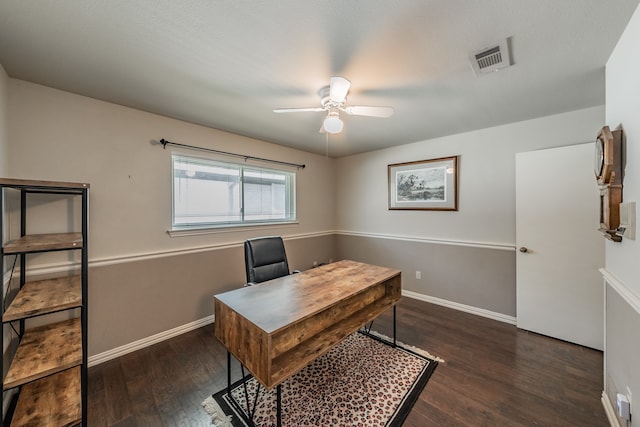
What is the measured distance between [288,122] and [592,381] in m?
3.57

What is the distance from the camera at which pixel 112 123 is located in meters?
2.25

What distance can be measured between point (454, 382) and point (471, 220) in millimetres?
2012

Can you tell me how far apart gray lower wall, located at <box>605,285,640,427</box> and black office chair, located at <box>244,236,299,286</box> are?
221cm

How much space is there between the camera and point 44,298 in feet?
4.93

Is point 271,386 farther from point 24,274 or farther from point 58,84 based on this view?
point 58,84

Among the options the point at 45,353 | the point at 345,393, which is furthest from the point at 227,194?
the point at 345,393

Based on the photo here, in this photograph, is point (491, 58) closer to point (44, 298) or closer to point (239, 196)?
point (239, 196)

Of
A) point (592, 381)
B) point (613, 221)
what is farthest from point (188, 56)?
point (592, 381)

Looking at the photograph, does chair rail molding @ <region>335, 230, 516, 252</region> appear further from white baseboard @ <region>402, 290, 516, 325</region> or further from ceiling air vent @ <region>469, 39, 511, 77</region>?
ceiling air vent @ <region>469, 39, 511, 77</region>

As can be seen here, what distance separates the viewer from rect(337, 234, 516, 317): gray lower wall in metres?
2.91

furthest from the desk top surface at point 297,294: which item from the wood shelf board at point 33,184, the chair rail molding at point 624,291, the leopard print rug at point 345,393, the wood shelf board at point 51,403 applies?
the chair rail molding at point 624,291

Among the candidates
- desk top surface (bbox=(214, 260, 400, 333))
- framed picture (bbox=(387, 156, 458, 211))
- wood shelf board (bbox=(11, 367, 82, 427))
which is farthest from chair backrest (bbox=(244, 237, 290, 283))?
framed picture (bbox=(387, 156, 458, 211))

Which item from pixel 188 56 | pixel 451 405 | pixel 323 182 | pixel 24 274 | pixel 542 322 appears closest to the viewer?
pixel 188 56

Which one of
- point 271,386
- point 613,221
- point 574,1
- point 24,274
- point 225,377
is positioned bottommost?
point 225,377
